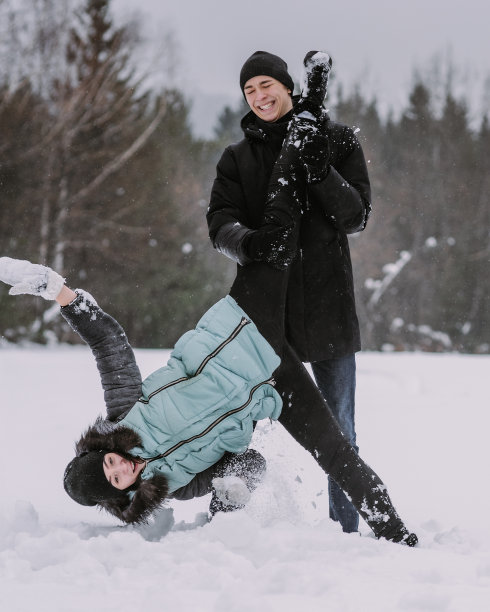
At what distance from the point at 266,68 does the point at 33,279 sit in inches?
42.4

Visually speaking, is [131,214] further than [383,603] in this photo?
Yes

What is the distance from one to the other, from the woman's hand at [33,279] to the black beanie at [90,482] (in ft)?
1.78

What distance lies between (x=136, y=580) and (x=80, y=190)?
12.4 meters

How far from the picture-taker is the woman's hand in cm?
221

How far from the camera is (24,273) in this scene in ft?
7.30

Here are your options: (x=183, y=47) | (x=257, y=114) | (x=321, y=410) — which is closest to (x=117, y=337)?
(x=321, y=410)

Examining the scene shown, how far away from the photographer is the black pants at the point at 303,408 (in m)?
2.19

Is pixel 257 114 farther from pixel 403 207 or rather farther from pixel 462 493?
pixel 403 207

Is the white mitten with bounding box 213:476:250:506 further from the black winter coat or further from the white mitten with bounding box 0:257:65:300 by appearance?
the white mitten with bounding box 0:257:65:300

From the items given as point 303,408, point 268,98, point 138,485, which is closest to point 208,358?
point 303,408

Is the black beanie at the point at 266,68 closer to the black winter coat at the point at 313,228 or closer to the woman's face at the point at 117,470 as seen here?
the black winter coat at the point at 313,228

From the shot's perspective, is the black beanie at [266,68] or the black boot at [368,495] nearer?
the black boot at [368,495]

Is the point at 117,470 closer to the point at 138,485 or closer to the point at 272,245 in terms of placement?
the point at 138,485

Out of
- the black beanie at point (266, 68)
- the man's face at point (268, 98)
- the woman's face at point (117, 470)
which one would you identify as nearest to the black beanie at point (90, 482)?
the woman's face at point (117, 470)
